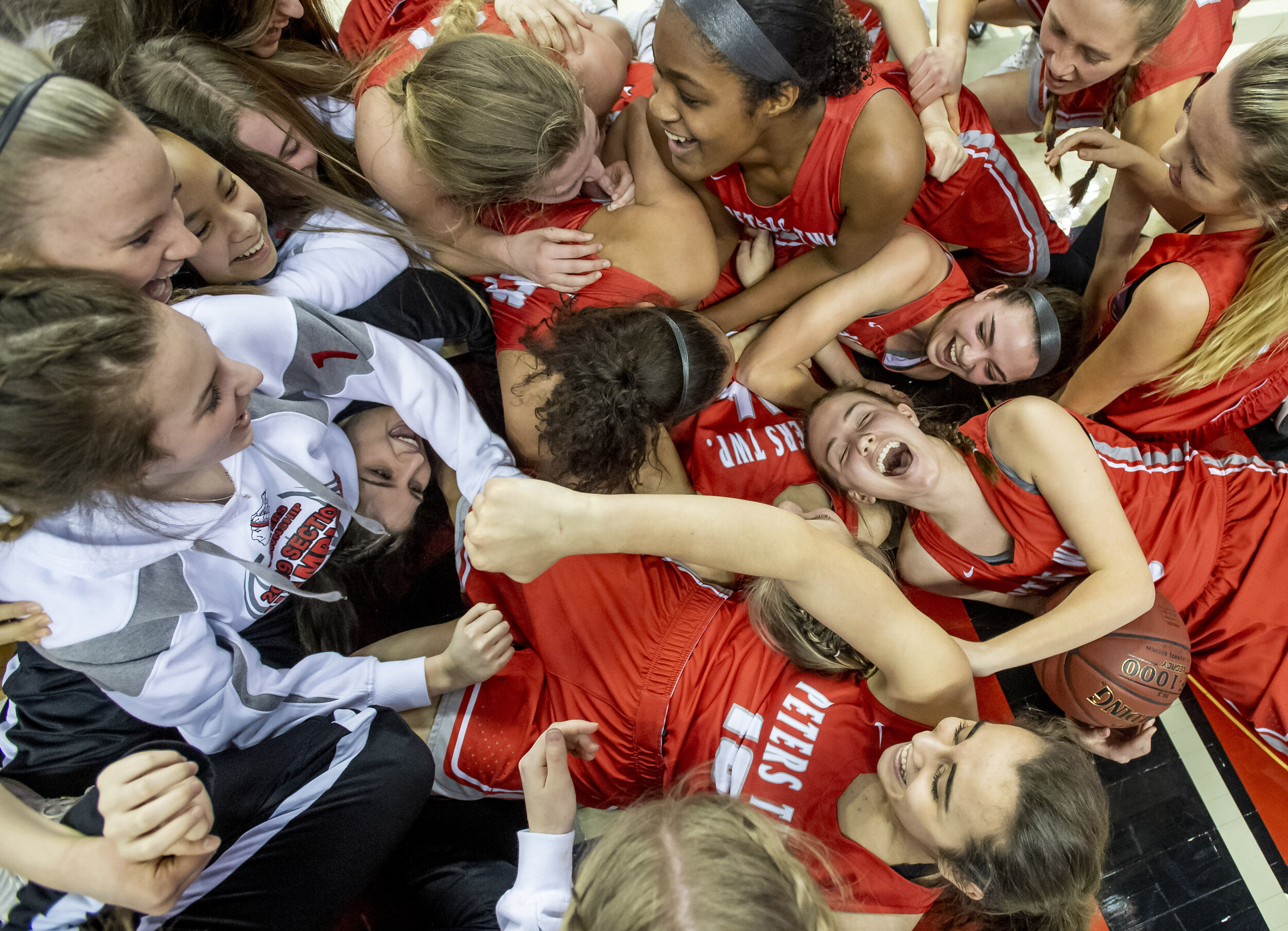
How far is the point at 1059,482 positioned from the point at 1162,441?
0.62m

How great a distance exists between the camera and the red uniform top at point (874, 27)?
2.20m

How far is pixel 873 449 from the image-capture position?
1965 millimetres

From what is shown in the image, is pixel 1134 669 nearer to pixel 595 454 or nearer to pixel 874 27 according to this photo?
pixel 595 454

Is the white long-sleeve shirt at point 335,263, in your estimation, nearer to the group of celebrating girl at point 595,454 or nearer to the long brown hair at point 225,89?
the group of celebrating girl at point 595,454

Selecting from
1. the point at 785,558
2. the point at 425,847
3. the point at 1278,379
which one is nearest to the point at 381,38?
the point at 785,558

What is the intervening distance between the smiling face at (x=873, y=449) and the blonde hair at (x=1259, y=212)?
0.66 m

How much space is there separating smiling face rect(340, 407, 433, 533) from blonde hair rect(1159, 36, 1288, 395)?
1.99 meters

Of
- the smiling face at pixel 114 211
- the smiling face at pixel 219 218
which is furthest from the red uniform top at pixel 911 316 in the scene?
the smiling face at pixel 114 211

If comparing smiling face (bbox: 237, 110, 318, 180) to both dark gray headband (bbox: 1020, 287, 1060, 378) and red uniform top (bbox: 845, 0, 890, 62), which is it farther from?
dark gray headband (bbox: 1020, 287, 1060, 378)

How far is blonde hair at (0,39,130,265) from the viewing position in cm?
121

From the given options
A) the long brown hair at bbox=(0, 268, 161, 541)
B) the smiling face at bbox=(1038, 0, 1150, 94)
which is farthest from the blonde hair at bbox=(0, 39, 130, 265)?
the smiling face at bbox=(1038, 0, 1150, 94)

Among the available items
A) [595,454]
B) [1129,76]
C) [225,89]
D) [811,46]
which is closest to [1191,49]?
[1129,76]

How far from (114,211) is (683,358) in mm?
1104

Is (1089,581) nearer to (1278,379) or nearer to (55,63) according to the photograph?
(1278,379)
